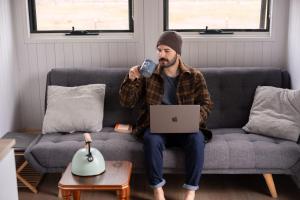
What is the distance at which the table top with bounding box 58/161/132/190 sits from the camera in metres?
2.23

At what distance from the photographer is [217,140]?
9.35 ft

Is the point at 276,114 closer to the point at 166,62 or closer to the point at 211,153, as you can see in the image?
the point at 211,153

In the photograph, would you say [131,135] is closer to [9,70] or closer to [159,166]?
[159,166]

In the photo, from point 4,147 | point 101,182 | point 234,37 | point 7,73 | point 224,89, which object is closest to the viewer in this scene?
point 4,147

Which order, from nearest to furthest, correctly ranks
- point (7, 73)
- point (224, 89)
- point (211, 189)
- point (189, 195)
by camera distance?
point (189, 195) < point (211, 189) < point (224, 89) < point (7, 73)

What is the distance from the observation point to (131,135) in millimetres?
3012

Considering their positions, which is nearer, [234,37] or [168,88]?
[168,88]

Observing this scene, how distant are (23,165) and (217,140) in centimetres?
133

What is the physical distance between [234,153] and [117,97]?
1030 millimetres

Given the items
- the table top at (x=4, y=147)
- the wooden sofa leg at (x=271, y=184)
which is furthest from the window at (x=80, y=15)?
the table top at (x=4, y=147)

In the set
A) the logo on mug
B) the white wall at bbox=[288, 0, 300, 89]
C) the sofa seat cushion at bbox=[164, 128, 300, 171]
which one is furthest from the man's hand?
the white wall at bbox=[288, 0, 300, 89]

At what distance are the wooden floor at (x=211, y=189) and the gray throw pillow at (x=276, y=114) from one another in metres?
0.38

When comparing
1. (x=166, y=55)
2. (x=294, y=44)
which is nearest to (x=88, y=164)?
(x=166, y=55)

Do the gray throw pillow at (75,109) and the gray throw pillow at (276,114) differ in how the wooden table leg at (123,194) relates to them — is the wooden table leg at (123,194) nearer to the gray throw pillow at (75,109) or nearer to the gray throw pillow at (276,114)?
the gray throw pillow at (75,109)
